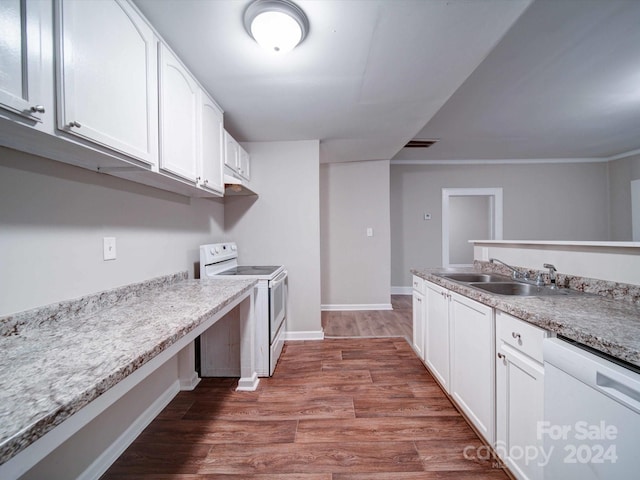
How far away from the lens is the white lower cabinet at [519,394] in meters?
0.99

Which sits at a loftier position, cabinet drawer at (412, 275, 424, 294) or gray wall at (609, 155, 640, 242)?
gray wall at (609, 155, 640, 242)

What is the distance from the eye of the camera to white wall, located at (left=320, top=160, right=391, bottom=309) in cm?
393

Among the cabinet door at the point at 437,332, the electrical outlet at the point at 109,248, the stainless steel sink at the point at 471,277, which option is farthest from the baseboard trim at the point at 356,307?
the electrical outlet at the point at 109,248

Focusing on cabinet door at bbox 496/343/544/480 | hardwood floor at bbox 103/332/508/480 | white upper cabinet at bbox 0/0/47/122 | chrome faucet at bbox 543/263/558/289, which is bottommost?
hardwood floor at bbox 103/332/508/480

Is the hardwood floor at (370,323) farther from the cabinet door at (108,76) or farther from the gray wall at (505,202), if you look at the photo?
the cabinet door at (108,76)

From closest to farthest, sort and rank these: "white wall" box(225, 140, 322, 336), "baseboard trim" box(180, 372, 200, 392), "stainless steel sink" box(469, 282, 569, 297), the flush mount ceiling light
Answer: the flush mount ceiling light < "stainless steel sink" box(469, 282, 569, 297) < "baseboard trim" box(180, 372, 200, 392) < "white wall" box(225, 140, 322, 336)

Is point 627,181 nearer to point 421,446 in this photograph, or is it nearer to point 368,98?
point 368,98

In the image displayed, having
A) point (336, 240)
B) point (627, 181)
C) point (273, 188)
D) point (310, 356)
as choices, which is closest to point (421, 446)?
point (310, 356)

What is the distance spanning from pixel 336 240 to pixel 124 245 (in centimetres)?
293

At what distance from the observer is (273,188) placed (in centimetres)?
278

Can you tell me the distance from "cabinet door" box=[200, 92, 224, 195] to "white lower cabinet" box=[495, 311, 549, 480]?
196cm

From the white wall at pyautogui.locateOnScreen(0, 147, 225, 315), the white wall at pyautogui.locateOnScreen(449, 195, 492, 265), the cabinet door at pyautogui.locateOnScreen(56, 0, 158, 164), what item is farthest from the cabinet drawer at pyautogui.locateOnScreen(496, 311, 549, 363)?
the white wall at pyautogui.locateOnScreen(449, 195, 492, 265)

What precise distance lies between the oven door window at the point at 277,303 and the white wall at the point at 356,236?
4.69ft

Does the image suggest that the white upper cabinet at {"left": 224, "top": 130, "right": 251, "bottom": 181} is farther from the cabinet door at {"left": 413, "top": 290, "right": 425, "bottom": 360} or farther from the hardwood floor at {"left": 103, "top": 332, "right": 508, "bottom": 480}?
the cabinet door at {"left": 413, "top": 290, "right": 425, "bottom": 360}
